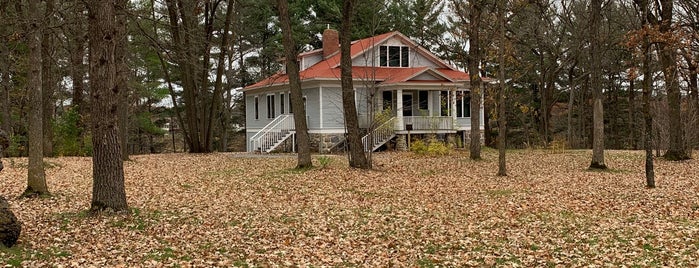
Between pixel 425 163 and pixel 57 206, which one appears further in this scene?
pixel 425 163

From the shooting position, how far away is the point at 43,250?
668 cm

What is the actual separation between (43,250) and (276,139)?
64.0 ft

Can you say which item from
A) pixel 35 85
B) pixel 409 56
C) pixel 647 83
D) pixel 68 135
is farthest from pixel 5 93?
pixel 647 83

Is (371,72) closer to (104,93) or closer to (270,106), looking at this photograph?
(270,106)

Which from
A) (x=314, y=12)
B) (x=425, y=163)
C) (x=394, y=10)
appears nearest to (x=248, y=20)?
(x=314, y=12)

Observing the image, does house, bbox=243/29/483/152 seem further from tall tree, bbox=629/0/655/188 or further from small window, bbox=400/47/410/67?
tall tree, bbox=629/0/655/188

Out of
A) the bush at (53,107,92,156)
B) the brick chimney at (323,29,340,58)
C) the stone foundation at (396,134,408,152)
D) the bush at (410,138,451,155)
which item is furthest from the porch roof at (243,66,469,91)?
the bush at (53,107,92,156)

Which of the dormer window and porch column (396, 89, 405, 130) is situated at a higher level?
the dormer window

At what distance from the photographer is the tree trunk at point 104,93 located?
27.1 feet

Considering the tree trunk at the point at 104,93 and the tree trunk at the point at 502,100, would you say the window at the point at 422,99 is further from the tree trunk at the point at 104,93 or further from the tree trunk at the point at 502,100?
the tree trunk at the point at 104,93

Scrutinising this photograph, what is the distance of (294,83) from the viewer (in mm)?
15992

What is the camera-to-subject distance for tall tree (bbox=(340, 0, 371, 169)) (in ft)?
53.1

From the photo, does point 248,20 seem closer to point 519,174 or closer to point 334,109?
point 334,109

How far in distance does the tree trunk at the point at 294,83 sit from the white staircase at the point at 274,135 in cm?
945
